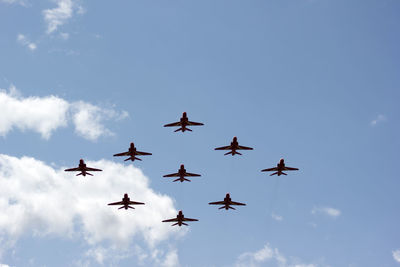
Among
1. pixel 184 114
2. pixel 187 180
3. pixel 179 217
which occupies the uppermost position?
pixel 184 114

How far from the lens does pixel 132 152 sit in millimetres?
140750

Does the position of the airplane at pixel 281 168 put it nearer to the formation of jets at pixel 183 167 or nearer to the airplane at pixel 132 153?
the formation of jets at pixel 183 167

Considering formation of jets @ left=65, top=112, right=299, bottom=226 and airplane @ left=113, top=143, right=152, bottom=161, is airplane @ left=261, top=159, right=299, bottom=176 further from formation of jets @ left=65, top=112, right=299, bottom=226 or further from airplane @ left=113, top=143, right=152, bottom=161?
airplane @ left=113, top=143, right=152, bottom=161

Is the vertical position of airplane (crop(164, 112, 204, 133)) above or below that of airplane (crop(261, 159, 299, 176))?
above

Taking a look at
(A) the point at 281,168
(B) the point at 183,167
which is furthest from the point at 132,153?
(A) the point at 281,168

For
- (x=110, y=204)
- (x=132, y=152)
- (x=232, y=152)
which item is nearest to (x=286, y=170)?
(x=232, y=152)

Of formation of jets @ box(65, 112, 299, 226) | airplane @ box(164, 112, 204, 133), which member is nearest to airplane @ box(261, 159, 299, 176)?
formation of jets @ box(65, 112, 299, 226)

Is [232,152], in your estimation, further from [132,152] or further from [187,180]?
[132,152]

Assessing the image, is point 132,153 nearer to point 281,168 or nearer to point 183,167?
point 183,167

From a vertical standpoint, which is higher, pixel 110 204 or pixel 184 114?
pixel 184 114

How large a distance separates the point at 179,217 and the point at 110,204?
2704cm

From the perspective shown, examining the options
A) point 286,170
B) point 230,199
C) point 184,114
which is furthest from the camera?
point 230,199

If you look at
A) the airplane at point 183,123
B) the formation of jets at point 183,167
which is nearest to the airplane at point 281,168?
the formation of jets at point 183,167

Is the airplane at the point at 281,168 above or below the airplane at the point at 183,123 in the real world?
below
